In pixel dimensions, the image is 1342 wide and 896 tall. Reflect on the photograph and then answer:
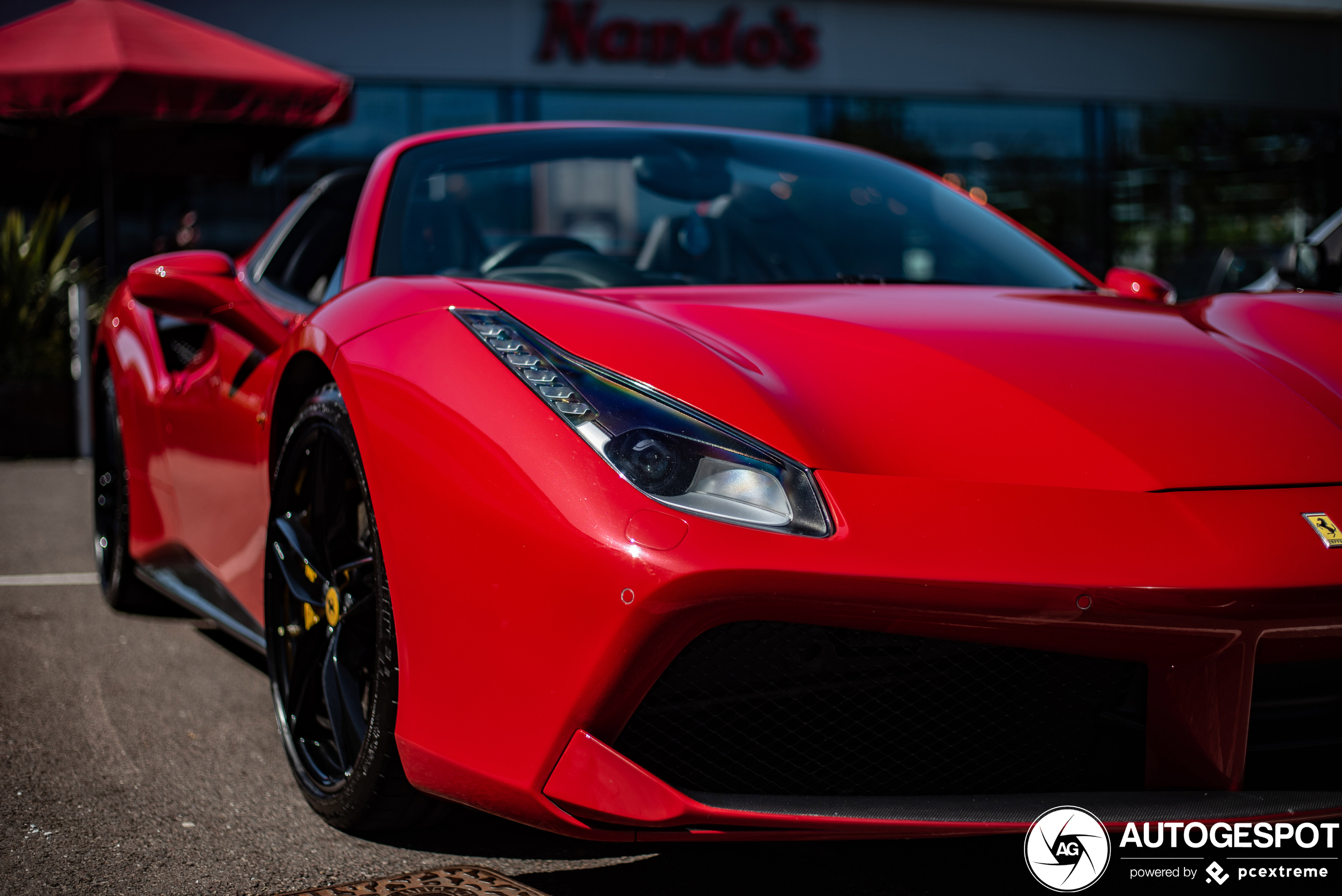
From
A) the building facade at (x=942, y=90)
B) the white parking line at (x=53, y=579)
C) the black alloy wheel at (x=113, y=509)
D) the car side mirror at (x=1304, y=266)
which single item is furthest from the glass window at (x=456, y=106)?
the car side mirror at (x=1304, y=266)

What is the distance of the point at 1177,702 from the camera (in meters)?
1.48

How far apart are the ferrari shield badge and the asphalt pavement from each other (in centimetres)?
61

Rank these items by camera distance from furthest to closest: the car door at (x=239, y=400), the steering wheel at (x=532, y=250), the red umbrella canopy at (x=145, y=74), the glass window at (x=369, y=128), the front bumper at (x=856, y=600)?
the glass window at (x=369, y=128) → the red umbrella canopy at (x=145, y=74) → the steering wheel at (x=532, y=250) → the car door at (x=239, y=400) → the front bumper at (x=856, y=600)

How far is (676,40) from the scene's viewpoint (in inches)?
573

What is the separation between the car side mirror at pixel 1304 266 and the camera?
2.80m

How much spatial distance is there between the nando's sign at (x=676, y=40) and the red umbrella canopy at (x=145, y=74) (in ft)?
21.1

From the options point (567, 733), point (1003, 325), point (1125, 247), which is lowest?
point (1125, 247)

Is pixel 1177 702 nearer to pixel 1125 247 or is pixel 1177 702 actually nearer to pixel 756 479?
pixel 756 479

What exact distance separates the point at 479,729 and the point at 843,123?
1460cm

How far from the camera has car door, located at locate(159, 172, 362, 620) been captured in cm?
248

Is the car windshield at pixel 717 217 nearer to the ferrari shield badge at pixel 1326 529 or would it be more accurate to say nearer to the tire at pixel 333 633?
the tire at pixel 333 633

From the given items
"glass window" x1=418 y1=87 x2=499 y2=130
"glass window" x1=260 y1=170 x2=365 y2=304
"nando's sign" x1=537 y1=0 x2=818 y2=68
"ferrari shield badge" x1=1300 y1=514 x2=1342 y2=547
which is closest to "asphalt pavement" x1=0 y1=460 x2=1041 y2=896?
"ferrari shield badge" x1=1300 y1=514 x2=1342 y2=547

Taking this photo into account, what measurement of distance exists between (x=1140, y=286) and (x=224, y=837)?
201 cm

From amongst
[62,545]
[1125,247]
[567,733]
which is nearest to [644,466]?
[567,733]
